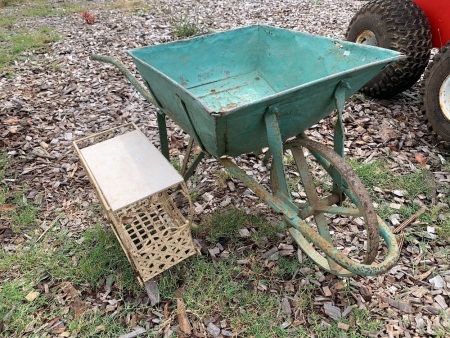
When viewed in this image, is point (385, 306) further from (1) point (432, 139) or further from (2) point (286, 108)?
(1) point (432, 139)

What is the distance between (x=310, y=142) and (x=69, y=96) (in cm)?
340

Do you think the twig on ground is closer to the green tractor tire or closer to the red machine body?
the green tractor tire

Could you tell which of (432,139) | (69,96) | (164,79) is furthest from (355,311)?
(69,96)

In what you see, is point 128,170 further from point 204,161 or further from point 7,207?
point 7,207

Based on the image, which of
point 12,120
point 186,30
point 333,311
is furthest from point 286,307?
point 186,30

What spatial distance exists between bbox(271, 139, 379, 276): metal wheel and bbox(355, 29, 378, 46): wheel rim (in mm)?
1696

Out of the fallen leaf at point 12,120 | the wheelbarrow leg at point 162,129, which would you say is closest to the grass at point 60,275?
the wheelbarrow leg at point 162,129

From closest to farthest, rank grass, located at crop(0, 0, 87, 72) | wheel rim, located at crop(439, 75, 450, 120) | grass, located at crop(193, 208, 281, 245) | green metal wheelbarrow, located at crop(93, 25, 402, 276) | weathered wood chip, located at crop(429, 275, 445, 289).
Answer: green metal wheelbarrow, located at crop(93, 25, 402, 276) → weathered wood chip, located at crop(429, 275, 445, 289) → grass, located at crop(193, 208, 281, 245) → wheel rim, located at crop(439, 75, 450, 120) → grass, located at crop(0, 0, 87, 72)

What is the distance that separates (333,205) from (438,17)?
7.56 ft

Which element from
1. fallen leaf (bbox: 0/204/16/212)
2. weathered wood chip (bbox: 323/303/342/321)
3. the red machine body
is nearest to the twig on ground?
weathered wood chip (bbox: 323/303/342/321)

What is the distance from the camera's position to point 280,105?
183cm

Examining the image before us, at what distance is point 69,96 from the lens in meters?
4.46

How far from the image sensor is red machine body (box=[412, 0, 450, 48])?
3434 mm

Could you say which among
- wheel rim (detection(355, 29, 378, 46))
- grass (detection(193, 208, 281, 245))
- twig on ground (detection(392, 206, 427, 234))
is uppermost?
wheel rim (detection(355, 29, 378, 46))
